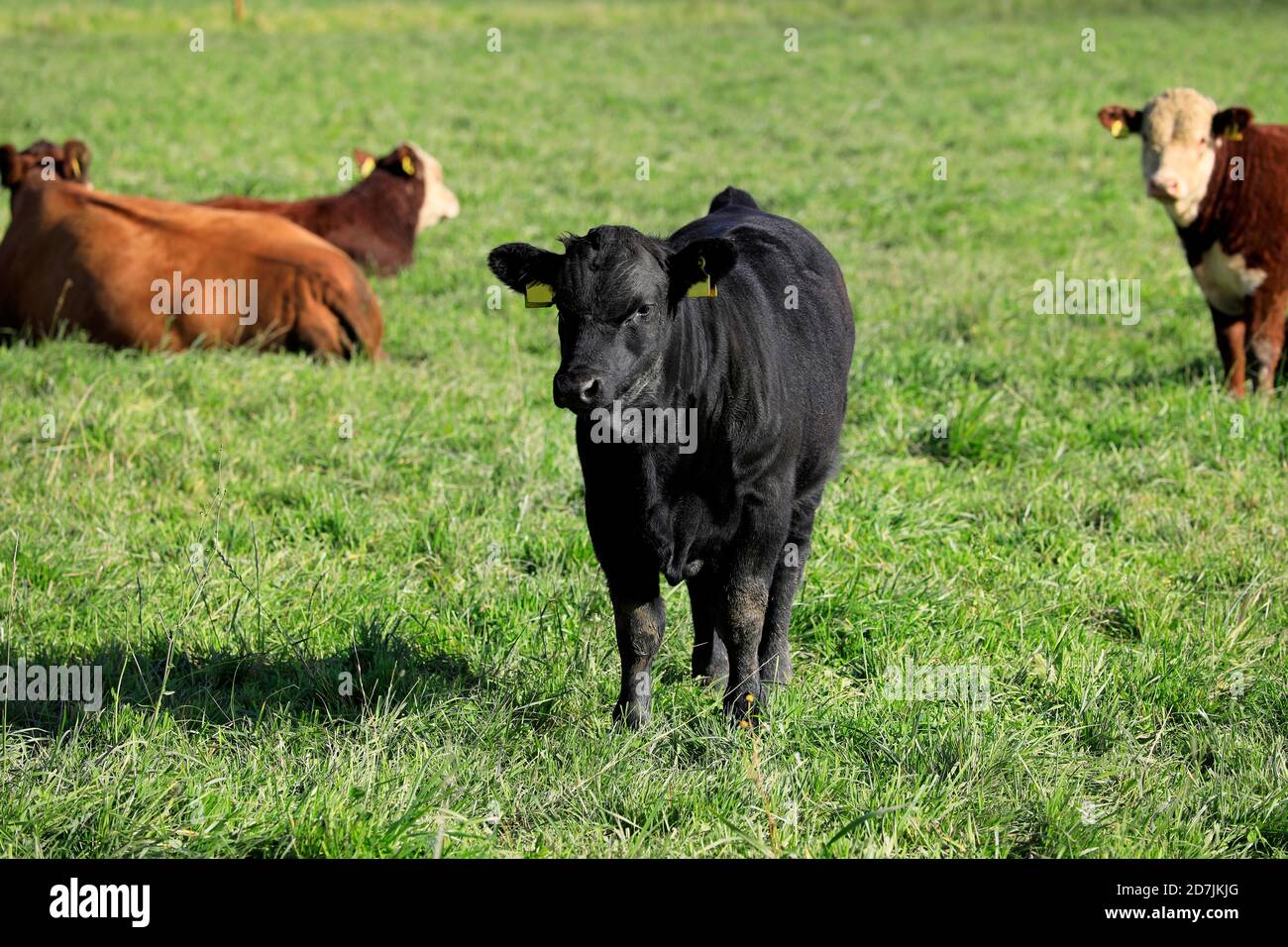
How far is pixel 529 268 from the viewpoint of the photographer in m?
3.49

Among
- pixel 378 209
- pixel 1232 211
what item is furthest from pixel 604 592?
pixel 378 209

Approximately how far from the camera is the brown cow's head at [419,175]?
34.9 ft

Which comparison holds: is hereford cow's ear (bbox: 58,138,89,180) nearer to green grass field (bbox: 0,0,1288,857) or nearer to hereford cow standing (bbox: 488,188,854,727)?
green grass field (bbox: 0,0,1288,857)

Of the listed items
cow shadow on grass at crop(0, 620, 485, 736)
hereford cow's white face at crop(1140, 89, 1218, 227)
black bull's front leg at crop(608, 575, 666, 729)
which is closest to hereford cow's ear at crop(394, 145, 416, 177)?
hereford cow's white face at crop(1140, 89, 1218, 227)

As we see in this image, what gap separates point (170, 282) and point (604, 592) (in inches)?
166

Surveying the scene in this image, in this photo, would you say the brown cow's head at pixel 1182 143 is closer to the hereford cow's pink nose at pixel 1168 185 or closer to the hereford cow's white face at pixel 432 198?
the hereford cow's pink nose at pixel 1168 185

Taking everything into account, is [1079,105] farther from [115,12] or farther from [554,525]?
[115,12]

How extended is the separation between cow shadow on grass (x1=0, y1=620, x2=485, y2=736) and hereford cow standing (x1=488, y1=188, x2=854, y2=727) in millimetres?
691

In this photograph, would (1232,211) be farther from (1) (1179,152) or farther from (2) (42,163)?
(2) (42,163)

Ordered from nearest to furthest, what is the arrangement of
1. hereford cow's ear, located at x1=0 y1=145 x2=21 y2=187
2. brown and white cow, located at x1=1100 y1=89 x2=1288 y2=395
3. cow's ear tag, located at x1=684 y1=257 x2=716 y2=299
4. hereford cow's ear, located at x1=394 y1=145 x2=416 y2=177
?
cow's ear tag, located at x1=684 y1=257 x2=716 y2=299
brown and white cow, located at x1=1100 y1=89 x2=1288 y2=395
hereford cow's ear, located at x1=0 y1=145 x2=21 y2=187
hereford cow's ear, located at x1=394 y1=145 x2=416 y2=177

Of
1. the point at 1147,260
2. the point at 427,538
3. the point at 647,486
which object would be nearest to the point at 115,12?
the point at 1147,260

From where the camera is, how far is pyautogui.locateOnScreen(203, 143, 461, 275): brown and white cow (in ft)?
32.6

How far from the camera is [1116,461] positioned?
20.1 ft

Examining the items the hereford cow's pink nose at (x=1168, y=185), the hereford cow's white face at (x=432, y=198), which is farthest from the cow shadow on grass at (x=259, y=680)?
the hereford cow's white face at (x=432, y=198)
